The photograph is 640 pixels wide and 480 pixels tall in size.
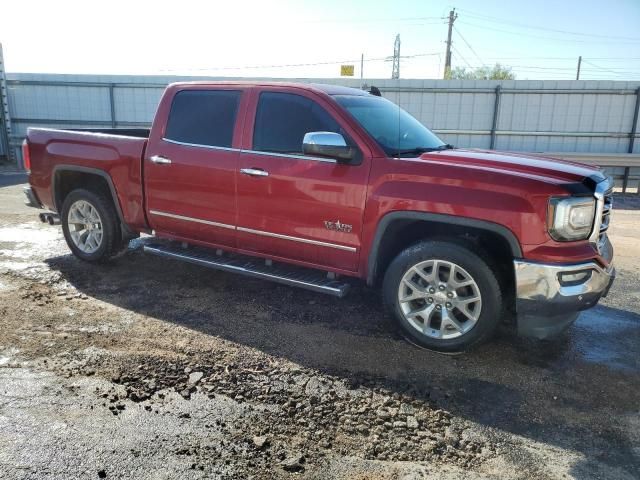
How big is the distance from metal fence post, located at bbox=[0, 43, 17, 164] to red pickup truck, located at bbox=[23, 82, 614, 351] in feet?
42.8

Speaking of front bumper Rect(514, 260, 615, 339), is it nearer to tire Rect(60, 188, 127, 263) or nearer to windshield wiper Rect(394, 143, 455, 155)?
windshield wiper Rect(394, 143, 455, 155)

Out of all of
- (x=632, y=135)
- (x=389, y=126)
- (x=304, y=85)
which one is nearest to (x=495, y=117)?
(x=632, y=135)

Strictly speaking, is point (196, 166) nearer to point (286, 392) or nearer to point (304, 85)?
point (304, 85)

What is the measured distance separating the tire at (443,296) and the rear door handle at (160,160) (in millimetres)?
2469

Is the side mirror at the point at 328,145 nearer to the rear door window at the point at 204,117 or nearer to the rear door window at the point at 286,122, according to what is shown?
the rear door window at the point at 286,122

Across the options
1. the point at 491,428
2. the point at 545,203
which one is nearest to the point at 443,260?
the point at 545,203

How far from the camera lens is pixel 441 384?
3459 mm

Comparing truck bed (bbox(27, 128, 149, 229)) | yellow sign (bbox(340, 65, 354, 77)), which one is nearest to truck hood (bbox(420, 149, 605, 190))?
truck bed (bbox(27, 128, 149, 229))

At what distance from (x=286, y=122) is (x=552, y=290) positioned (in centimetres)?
256

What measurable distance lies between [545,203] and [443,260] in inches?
31.7

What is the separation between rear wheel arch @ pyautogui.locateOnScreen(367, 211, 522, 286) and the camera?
Result: 360 centimetres

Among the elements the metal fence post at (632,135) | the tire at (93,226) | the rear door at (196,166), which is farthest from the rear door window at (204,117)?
the metal fence post at (632,135)

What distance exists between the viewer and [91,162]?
18.1 feet

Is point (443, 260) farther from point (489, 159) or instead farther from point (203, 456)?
point (203, 456)
